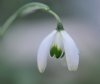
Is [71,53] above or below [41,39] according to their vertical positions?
below

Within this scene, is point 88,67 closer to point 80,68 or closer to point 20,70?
→ point 80,68

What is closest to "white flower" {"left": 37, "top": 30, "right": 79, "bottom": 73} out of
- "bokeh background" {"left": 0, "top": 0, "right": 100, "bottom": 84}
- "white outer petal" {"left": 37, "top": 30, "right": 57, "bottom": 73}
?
"white outer petal" {"left": 37, "top": 30, "right": 57, "bottom": 73}

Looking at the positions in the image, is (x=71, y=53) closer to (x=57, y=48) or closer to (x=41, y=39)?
(x=57, y=48)

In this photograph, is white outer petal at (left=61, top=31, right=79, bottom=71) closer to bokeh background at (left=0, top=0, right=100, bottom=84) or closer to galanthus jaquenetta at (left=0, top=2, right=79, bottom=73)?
galanthus jaquenetta at (left=0, top=2, right=79, bottom=73)

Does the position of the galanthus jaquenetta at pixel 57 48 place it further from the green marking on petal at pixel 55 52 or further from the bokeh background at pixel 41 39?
the bokeh background at pixel 41 39

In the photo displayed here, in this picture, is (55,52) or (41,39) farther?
(41,39)

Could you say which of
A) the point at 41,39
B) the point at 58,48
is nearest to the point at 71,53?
the point at 58,48
